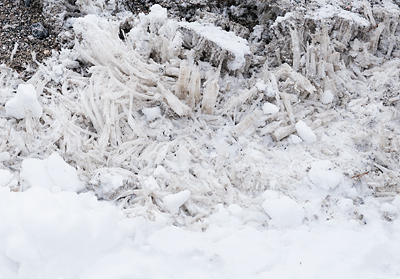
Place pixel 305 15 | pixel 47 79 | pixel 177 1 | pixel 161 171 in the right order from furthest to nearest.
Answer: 1. pixel 177 1
2. pixel 305 15
3. pixel 47 79
4. pixel 161 171

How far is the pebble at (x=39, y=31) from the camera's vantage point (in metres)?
3.00

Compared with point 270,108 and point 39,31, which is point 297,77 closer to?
point 270,108

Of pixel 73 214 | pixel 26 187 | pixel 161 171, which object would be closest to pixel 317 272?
pixel 161 171

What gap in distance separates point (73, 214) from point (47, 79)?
1.46 m

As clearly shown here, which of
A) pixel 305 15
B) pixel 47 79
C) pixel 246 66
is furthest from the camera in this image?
pixel 305 15

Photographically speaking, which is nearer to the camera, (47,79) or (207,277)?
(207,277)

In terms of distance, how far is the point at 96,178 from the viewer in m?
2.07

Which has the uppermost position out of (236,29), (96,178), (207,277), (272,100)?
(236,29)

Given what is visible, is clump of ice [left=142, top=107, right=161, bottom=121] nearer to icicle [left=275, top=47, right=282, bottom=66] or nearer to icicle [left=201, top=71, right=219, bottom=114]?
icicle [left=201, top=71, right=219, bottom=114]

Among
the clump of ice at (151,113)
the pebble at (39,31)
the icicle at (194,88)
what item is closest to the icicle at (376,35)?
the icicle at (194,88)

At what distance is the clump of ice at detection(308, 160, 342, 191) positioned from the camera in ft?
7.22

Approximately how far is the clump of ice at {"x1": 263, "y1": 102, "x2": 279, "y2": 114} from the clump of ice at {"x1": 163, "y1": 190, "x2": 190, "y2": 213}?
1.01 metres

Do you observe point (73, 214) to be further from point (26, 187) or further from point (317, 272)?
point (317, 272)

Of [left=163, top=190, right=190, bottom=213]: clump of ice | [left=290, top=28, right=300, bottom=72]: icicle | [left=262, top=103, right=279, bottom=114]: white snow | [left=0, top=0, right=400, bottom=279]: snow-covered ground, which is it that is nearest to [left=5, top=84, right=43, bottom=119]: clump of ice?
[left=0, top=0, right=400, bottom=279]: snow-covered ground
